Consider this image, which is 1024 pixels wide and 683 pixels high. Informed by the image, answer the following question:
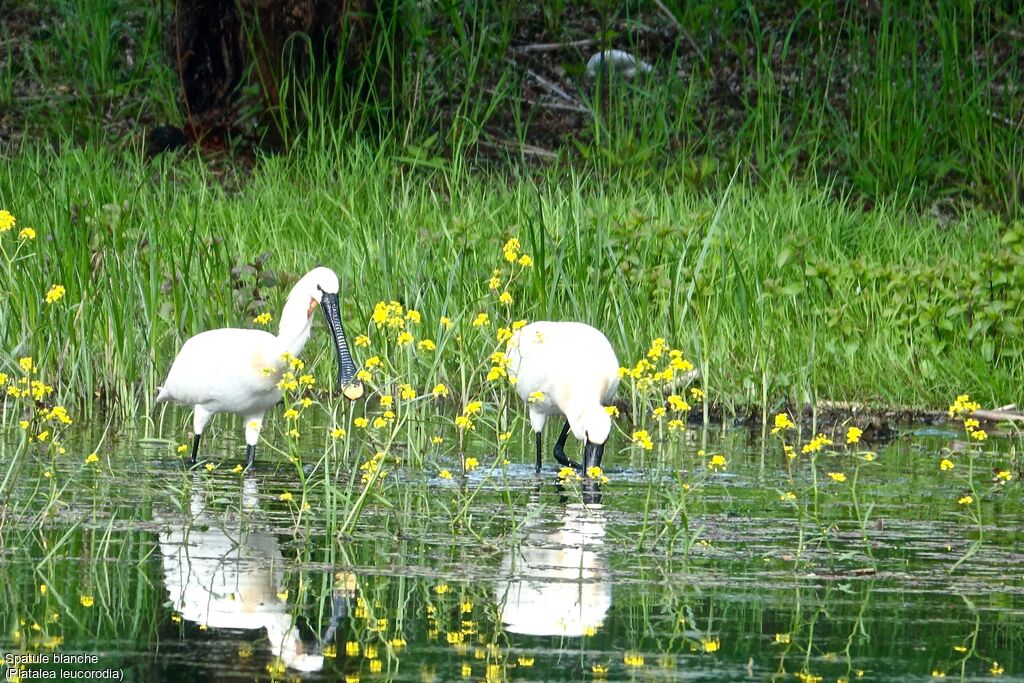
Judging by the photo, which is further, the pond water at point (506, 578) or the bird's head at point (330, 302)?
the bird's head at point (330, 302)

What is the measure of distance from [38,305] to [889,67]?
7.46 meters

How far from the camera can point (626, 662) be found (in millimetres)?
4289

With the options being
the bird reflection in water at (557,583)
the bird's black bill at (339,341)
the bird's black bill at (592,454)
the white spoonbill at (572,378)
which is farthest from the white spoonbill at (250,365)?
the bird reflection in water at (557,583)

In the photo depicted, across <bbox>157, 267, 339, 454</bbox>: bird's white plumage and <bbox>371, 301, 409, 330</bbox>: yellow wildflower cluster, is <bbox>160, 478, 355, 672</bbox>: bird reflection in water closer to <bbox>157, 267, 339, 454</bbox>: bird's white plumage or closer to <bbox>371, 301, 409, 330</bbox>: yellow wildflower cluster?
<bbox>371, 301, 409, 330</bbox>: yellow wildflower cluster

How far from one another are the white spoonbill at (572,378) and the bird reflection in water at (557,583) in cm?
126

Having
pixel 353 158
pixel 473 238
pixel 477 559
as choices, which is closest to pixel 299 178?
pixel 353 158

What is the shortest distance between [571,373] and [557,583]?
8.49 feet

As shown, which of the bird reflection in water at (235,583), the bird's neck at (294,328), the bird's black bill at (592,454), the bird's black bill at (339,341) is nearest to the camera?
the bird reflection in water at (235,583)

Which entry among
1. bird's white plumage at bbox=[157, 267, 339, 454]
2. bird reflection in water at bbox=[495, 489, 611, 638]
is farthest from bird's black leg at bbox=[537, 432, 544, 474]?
bird reflection in water at bbox=[495, 489, 611, 638]

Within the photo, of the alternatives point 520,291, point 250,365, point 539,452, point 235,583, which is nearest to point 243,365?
point 250,365

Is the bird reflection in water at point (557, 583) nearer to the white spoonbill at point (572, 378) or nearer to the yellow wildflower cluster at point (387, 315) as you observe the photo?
the yellow wildflower cluster at point (387, 315)

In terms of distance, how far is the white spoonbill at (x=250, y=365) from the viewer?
7.59 meters

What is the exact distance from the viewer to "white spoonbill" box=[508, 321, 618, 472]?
749 centimetres

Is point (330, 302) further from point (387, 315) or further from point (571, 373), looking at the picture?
point (387, 315)
